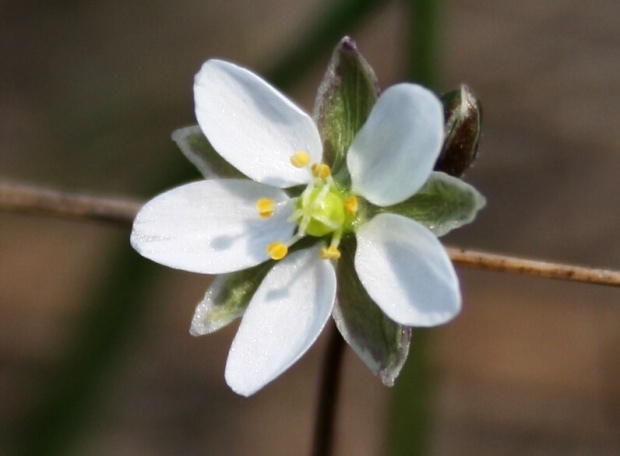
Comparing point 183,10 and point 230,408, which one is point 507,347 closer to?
point 230,408

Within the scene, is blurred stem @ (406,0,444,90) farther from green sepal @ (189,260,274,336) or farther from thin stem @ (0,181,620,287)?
green sepal @ (189,260,274,336)

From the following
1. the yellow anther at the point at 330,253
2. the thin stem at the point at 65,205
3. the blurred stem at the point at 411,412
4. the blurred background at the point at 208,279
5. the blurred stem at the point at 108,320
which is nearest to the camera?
the yellow anther at the point at 330,253

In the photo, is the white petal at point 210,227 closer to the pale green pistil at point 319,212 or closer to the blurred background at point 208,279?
the pale green pistil at point 319,212

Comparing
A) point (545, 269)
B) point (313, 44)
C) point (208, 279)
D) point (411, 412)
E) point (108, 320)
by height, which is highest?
point (545, 269)

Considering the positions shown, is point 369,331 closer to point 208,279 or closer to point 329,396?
point 329,396

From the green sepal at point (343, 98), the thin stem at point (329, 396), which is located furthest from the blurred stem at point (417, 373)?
the green sepal at point (343, 98)

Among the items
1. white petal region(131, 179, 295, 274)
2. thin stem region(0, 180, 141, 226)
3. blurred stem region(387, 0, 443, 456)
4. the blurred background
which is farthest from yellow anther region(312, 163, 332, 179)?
the blurred background

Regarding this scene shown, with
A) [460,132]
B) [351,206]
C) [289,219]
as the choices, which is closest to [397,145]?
[460,132]
